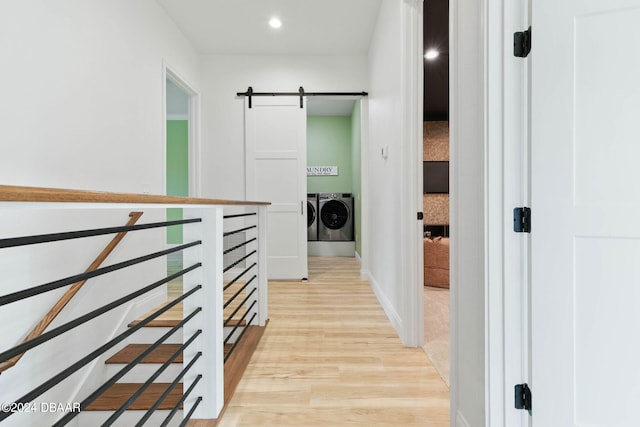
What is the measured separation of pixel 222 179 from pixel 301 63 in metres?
1.85

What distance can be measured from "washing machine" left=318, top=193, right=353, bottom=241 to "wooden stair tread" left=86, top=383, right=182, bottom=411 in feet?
12.9

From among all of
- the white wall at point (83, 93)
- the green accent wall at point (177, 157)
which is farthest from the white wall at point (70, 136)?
the green accent wall at point (177, 157)

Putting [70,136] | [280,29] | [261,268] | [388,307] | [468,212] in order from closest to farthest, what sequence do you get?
[468,212], [70,136], [261,268], [388,307], [280,29]

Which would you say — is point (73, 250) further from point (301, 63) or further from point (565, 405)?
point (301, 63)

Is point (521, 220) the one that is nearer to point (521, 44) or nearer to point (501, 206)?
point (501, 206)

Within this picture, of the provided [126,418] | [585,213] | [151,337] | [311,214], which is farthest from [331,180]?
[585,213]

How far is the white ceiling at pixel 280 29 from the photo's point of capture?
3088 mm

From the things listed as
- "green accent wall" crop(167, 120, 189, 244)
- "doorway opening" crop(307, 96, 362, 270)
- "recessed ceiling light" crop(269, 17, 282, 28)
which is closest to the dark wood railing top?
"recessed ceiling light" crop(269, 17, 282, 28)

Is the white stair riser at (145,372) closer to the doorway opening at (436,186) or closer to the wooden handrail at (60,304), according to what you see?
the wooden handrail at (60,304)

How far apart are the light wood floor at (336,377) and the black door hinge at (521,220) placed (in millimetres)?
997

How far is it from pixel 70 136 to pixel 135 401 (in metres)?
1.66

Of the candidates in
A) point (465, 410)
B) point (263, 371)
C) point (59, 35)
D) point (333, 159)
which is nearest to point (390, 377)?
point (465, 410)

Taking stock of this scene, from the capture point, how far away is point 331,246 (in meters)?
5.81

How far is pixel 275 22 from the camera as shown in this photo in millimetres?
3359
